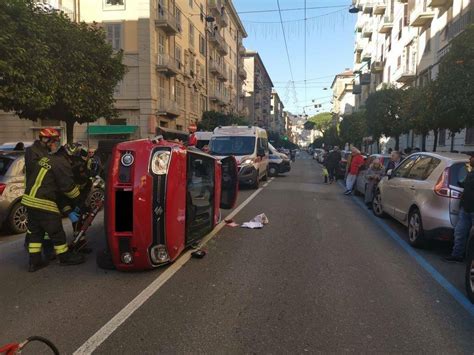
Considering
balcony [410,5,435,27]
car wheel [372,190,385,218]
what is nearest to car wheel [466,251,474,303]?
car wheel [372,190,385,218]

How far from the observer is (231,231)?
27.2 feet

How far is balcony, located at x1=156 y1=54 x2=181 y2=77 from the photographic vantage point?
33.3m

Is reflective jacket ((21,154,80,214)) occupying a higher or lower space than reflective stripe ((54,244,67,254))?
higher

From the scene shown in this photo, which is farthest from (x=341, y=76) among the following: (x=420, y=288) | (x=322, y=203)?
(x=420, y=288)

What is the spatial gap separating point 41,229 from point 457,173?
596cm

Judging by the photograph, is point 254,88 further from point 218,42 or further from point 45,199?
point 45,199

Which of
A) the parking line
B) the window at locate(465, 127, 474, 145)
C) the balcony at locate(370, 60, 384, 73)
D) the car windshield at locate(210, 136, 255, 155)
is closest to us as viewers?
the parking line

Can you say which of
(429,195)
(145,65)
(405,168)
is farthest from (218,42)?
(429,195)

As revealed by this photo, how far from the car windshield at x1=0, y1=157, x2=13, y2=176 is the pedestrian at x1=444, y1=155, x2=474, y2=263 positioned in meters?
7.63

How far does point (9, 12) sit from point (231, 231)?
7045 mm

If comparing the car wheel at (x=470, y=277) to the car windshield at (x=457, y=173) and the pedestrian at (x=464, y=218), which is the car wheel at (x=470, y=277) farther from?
the car windshield at (x=457, y=173)

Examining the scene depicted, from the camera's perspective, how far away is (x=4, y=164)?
8359mm

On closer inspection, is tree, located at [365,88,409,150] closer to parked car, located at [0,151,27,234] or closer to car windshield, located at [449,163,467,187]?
car windshield, located at [449,163,467,187]

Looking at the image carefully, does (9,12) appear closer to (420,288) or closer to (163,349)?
(163,349)
